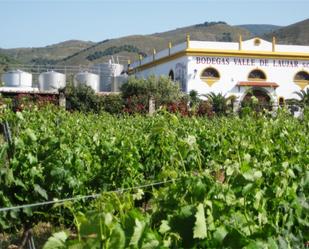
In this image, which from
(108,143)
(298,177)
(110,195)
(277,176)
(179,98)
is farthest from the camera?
(179,98)

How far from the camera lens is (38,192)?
5.61 metres

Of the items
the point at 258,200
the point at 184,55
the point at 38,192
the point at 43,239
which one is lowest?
the point at 43,239

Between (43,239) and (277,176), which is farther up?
(277,176)

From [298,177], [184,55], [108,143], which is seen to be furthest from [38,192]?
[184,55]

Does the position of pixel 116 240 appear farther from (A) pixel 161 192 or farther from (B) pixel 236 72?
(B) pixel 236 72

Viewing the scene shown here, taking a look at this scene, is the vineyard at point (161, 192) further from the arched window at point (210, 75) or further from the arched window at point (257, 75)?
the arched window at point (257, 75)

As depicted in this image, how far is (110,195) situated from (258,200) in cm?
99

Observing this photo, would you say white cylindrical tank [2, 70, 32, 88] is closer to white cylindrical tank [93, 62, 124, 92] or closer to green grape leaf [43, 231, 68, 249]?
white cylindrical tank [93, 62, 124, 92]

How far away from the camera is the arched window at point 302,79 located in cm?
3919

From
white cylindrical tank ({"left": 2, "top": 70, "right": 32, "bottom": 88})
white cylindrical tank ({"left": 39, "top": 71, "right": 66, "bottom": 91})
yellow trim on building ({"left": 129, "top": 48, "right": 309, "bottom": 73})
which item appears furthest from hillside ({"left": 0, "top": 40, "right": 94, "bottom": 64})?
yellow trim on building ({"left": 129, "top": 48, "right": 309, "bottom": 73})

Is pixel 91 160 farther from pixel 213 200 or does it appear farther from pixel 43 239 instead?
pixel 213 200

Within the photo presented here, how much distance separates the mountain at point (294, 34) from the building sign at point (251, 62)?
207 feet

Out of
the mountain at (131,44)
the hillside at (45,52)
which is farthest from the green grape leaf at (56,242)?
the hillside at (45,52)

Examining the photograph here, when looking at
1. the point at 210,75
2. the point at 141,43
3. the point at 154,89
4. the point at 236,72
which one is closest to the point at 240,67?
the point at 236,72
